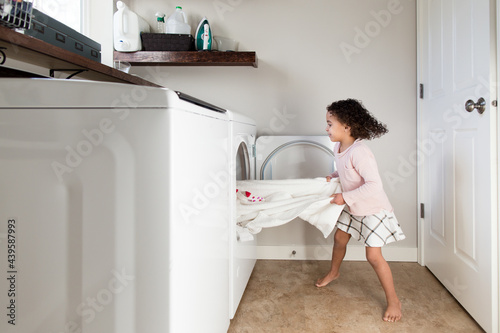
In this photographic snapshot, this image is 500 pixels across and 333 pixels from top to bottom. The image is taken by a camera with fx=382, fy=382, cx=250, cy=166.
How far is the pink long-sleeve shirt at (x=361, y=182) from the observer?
5.57 ft

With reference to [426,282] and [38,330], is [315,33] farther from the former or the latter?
[38,330]

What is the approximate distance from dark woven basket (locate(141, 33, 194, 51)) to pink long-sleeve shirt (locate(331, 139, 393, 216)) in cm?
118

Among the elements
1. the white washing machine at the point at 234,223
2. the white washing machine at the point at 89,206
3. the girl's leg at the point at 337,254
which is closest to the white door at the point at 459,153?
the girl's leg at the point at 337,254

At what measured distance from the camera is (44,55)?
3.77 ft

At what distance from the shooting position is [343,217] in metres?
1.93

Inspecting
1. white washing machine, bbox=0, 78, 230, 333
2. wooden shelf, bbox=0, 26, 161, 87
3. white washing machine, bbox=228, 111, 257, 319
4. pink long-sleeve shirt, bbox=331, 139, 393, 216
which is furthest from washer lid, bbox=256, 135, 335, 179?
white washing machine, bbox=0, 78, 230, 333

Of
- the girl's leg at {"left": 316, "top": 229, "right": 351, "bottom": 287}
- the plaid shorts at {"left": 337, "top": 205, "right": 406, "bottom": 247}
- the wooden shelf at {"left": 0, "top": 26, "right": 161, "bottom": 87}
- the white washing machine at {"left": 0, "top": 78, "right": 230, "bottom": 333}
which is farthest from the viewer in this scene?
the girl's leg at {"left": 316, "top": 229, "right": 351, "bottom": 287}

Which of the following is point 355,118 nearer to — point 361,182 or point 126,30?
point 361,182

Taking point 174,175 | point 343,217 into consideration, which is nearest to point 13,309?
point 174,175

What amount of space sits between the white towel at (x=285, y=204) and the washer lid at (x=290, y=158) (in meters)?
0.56

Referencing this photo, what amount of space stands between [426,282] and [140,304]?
1.75 meters

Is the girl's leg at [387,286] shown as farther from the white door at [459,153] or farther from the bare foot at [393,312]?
the white door at [459,153]

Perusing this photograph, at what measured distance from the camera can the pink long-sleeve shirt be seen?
5.57 ft

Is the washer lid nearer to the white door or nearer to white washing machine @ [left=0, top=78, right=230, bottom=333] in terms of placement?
the white door
